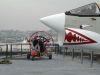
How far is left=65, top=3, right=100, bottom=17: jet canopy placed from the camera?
43.7 feet

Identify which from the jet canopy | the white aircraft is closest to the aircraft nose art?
the white aircraft

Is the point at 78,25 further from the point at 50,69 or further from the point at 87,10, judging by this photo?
the point at 50,69

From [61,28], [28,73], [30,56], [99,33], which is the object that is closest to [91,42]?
[99,33]

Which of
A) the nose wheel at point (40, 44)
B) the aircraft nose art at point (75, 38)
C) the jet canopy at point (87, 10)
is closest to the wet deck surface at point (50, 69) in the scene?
the aircraft nose art at point (75, 38)

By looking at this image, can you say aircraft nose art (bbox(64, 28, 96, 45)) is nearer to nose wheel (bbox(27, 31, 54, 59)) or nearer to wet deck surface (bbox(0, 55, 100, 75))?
wet deck surface (bbox(0, 55, 100, 75))

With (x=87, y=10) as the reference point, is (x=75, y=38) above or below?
below

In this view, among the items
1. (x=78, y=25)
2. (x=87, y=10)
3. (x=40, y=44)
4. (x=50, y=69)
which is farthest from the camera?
(x=40, y=44)

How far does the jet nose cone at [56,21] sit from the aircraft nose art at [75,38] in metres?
0.34

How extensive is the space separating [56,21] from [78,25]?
0.91m

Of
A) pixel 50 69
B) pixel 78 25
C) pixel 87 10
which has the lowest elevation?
pixel 50 69

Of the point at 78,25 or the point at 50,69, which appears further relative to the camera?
the point at 78,25

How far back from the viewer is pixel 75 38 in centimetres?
1337

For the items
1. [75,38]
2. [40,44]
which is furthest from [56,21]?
[40,44]

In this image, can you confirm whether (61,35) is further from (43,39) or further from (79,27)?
(43,39)
